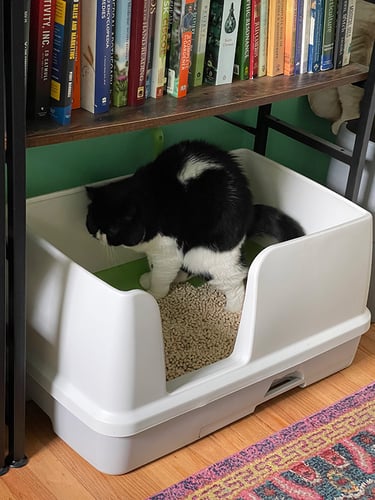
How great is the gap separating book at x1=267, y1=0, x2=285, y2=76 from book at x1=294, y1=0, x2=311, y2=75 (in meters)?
0.03

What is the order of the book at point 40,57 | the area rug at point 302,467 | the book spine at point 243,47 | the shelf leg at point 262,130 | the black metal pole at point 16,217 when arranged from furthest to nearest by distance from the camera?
1. the shelf leg at point 262,130
2. the book spine at point 243,47
3. the area rug at point 302,467
4. the book at point 40,57
5. the black metal pole at point 16,217

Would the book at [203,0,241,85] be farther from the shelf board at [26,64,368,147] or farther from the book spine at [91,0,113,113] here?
the book spine at [91,0,113,113]

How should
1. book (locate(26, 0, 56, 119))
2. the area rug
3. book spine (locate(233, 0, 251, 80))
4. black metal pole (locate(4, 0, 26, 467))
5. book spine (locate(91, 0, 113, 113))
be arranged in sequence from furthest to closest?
book spine (locate(233, 0, 251, 80)) → the area rug → book spine (locate(91, 0, 113, 113)) → book (locate(26, 0, 56, 119)) → black metal pole (locate(4, 0, 26, 467))

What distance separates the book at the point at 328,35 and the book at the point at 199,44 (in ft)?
0.67

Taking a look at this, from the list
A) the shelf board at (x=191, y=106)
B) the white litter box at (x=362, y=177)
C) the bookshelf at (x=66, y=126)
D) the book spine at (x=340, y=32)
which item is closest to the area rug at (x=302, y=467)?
the bookshelf at (x=66, y=126)

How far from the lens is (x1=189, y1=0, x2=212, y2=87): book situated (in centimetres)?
140

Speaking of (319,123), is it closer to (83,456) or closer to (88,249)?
(88,249)

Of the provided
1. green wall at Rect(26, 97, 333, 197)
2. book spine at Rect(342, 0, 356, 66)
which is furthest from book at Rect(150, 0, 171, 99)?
book spine at Rect(342, 0, 356, 66)

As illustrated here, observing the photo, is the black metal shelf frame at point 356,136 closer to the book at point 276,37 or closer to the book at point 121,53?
the book at point 276,37

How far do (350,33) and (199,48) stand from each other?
383 millimetres

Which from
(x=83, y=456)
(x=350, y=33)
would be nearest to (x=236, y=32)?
(x=350, y=33)

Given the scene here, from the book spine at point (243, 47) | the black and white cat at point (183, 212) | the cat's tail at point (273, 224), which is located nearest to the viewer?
the book spine at point (243, 47)

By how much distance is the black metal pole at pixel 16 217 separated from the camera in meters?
1.03

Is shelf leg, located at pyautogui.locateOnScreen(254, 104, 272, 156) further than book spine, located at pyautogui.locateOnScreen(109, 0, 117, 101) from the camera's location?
Yes
